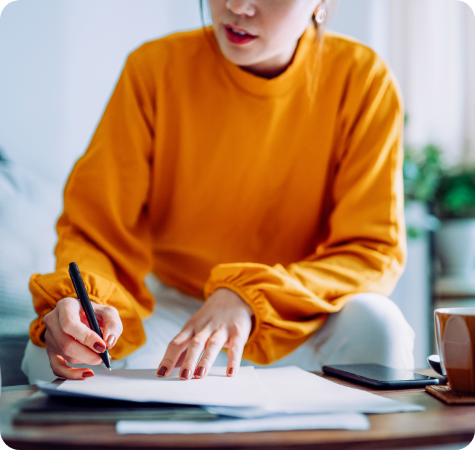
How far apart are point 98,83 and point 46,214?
604 millimetres

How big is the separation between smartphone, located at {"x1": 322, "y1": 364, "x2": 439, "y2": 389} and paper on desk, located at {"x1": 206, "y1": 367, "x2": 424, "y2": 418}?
0.04 meters

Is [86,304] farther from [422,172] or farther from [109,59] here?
[422,172]

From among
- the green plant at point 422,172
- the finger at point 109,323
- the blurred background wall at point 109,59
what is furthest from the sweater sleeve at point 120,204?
the green plant at point 422,172

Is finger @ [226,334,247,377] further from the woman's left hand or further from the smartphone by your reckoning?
the smartphone

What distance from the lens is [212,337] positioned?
561 millimetres

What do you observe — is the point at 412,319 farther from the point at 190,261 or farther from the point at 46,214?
the point at 46,214

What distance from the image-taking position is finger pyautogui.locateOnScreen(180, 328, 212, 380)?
0.50 m

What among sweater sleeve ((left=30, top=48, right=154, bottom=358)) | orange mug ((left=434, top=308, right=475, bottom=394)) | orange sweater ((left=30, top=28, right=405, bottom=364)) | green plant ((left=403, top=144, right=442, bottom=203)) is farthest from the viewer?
green plant ((left=403, top=144, right=442, bottom=203))

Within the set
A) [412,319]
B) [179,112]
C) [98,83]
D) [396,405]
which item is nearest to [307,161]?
[179,112]

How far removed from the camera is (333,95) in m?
0.93

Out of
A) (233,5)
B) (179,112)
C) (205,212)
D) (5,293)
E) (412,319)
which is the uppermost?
(233,5)

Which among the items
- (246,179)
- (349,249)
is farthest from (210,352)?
(246,179)

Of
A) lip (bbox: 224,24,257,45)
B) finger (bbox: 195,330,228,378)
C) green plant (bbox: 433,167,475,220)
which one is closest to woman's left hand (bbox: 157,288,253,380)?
finger (bbox: 195,330,228,378)

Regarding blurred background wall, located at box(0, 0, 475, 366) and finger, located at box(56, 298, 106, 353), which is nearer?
finger, located at box(56, 298, 106, 353)
